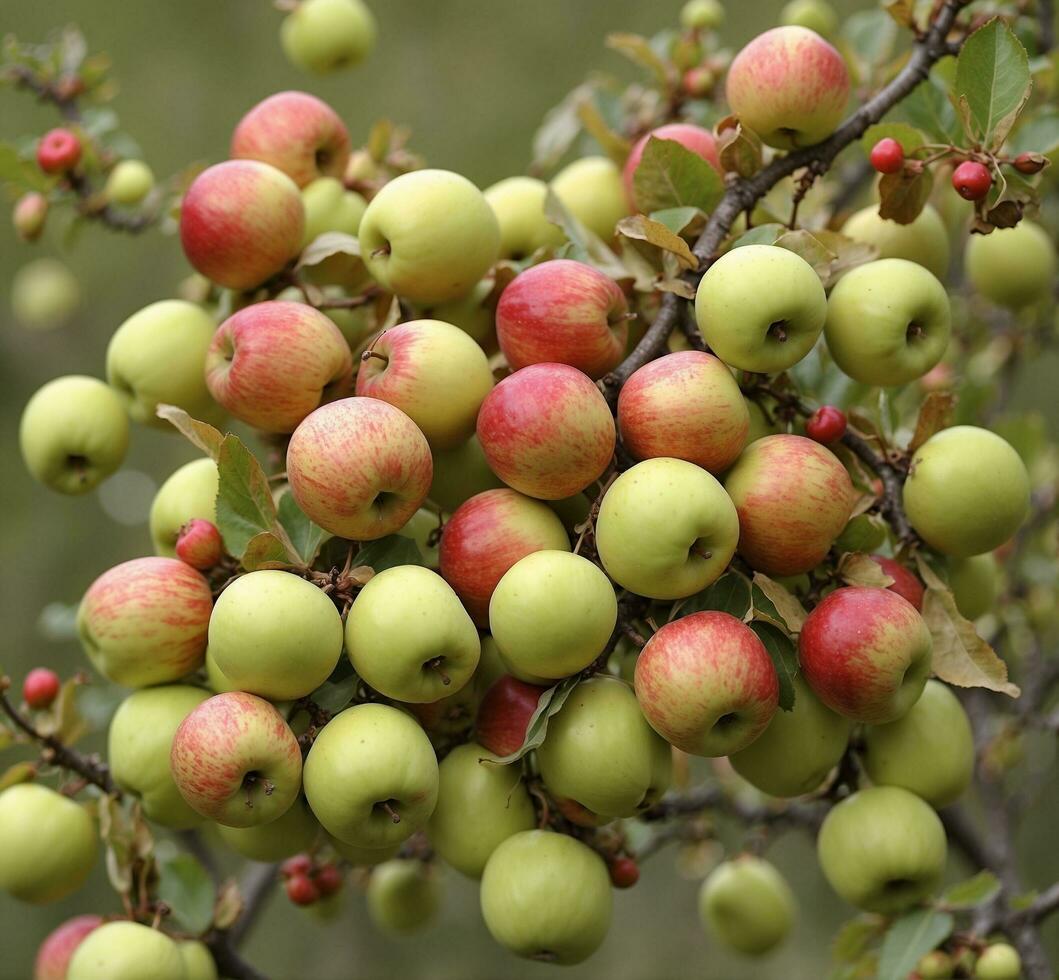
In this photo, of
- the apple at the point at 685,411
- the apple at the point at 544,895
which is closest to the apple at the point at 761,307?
the apple at the point at 685,411

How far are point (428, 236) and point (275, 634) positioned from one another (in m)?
0.31

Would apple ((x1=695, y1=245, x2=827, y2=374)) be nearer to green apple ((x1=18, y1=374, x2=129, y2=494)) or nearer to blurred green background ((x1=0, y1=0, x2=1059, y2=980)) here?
green apple ((x1=18, y1=374, x2=129, y2=494))

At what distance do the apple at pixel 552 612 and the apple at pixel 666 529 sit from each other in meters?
0.02

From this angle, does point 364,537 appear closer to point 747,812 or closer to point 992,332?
point 747,812

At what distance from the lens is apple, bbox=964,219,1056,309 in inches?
49.5

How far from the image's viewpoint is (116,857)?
846mm

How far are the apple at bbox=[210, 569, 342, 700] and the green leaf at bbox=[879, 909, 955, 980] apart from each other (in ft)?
1.59

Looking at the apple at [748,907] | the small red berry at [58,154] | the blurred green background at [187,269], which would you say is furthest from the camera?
the blurred green background at [187,269]

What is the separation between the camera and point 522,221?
97 centimetres

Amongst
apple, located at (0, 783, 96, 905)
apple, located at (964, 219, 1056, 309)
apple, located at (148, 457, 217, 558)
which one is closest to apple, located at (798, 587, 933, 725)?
apple, located at (148, 457, 217, 558)

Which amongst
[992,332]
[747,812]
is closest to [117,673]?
[747,812]

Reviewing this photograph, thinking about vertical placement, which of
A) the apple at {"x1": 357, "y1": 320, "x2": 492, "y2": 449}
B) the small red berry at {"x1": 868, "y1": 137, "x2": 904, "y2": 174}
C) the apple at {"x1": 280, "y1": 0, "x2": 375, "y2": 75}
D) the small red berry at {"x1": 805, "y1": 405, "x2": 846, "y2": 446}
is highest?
the apple at {"x1": 280, "y1": 0, "x2": 375, "y2": 75}

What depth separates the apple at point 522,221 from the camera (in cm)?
97

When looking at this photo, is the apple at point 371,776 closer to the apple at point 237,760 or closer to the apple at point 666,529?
the apple at point 237,760
